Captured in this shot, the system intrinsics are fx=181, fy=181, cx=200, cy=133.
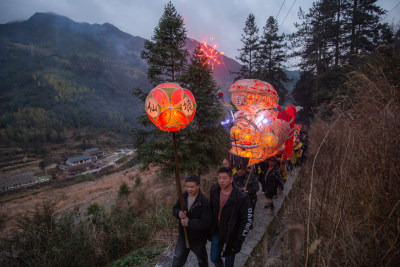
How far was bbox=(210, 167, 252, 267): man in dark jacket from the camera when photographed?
2.53m

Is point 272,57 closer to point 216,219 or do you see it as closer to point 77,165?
point 216,219

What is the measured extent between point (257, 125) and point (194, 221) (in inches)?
123

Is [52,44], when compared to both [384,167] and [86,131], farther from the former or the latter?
[384,167]

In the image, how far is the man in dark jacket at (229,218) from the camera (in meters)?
2.53

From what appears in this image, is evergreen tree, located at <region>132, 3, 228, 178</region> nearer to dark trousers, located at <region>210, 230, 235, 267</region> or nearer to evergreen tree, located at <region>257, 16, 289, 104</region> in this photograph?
dark trousers, located at <region>210, 230, 235, 267</region>

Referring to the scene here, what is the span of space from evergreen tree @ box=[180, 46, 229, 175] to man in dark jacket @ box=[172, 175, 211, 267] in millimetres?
5671

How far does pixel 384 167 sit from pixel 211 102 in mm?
7786

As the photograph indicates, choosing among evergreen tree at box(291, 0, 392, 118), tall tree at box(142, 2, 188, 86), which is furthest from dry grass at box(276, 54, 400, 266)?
evergreen tree at box(291, 0, 392, 118)

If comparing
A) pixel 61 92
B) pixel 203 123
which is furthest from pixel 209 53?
pixel 61 92

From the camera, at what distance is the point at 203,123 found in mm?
9086

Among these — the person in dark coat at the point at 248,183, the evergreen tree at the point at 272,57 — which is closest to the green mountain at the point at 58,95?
the evergreen tree at the point at 272,57

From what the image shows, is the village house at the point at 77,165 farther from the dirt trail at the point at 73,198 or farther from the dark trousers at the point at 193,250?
the dark trousers at the point at 193,250

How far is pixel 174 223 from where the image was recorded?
196 inches

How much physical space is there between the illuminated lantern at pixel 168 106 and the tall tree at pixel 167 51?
6.34m
